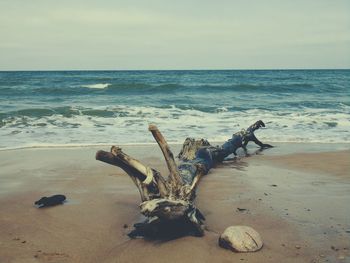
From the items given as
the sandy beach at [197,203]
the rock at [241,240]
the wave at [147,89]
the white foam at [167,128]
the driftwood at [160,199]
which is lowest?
the wave at [147,89]

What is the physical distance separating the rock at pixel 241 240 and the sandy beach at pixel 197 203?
0.05m

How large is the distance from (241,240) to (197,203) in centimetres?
146

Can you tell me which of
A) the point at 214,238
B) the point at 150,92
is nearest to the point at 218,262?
the point at 214,238

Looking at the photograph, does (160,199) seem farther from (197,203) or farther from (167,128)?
(167,128)

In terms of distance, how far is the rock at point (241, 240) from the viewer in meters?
3.25

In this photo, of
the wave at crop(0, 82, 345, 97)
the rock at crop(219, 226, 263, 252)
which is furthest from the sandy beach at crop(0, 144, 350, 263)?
the wave at crop(0, 82, 345, 97)

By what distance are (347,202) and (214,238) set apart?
195 centimetres

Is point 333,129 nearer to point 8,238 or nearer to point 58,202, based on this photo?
point 58,202

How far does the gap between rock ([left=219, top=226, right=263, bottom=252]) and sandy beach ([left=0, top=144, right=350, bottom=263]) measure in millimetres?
53

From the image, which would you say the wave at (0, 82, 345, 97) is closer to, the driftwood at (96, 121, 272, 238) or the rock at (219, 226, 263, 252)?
the driftwood at (96, 121, 272, 238)

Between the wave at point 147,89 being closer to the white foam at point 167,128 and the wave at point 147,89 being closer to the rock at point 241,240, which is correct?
the white foam at point 167,128

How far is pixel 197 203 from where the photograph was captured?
4.71 m

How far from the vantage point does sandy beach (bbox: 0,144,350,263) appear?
3.29 m

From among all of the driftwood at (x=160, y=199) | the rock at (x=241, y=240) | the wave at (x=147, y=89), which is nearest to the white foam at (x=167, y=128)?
the driftwood at (x=160, y=199)
